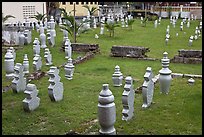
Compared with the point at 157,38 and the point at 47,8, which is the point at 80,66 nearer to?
the point at 157,38

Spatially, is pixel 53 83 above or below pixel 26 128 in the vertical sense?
above

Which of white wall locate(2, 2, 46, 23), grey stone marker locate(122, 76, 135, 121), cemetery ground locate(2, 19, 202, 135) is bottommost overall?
cemetery ground locate(2, 19, 202, 135)

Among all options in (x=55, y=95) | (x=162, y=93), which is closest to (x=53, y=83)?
(x=55, y=95)

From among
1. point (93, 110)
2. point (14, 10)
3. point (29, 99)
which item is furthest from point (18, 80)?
point (14, 10)

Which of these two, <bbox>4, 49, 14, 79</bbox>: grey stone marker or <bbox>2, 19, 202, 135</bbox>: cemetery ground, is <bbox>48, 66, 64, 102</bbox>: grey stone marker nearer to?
<bbox>2, 19, 202, 135</bbox>: cemetery ground

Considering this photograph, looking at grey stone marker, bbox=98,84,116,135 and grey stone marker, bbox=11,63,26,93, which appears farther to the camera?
grey stone marker, bbox=11,63,26,93

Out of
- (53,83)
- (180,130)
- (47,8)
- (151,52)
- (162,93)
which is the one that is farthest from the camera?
(47,8)

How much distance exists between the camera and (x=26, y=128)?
18.2ft

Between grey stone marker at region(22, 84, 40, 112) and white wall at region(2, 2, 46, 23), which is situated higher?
white wall at region(2, 2, 46, 23)

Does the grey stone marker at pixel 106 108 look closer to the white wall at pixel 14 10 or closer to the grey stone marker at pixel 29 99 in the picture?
the grey stone marker at pixel 29 99

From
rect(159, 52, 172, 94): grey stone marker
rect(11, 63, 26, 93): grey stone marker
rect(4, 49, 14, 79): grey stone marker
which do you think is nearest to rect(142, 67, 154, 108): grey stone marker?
rect(159, 52, 172, 94): grey stone marker

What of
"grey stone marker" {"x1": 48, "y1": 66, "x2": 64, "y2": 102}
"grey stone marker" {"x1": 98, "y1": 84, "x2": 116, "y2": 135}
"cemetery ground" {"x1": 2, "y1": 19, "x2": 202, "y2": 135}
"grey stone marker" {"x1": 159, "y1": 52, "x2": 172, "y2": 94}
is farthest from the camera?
"grey stone marker" {"x1": 159, "y1": 52, "x2": 172, "y2": 94}

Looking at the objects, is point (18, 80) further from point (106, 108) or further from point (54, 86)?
point (106, 108)

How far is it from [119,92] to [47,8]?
76.5 feet
